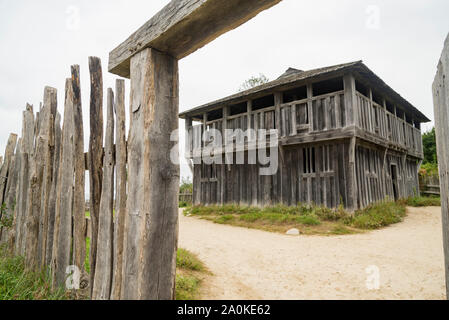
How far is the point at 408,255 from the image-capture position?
560 cm

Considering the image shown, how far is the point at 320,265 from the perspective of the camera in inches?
199

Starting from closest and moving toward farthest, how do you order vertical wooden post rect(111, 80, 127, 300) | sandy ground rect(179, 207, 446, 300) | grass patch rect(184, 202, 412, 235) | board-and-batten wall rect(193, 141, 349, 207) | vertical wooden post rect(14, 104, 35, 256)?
vertical wooden post rect(111, 80, 127, 300) → sandy ground rect(179, 207, 446, 300) → vertical wooden post rect(14, 104, 35, 256) → grass patch rect(184, 202, 412, 235) → board-and-batten wall rect(193, 141, 349, 207)

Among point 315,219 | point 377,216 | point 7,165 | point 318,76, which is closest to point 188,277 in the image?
point 7,165

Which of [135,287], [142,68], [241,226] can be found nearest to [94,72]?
[142,68]

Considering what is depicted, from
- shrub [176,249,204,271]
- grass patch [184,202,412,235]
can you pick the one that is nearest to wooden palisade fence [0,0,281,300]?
shrub [176,249,204,271]

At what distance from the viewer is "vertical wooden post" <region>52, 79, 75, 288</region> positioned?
2964 millimetres

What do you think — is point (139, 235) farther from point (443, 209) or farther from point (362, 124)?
point (362, 124)

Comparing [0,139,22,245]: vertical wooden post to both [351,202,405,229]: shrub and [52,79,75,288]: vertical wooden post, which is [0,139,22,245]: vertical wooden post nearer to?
[52,79,75,288]: vertical wooden post

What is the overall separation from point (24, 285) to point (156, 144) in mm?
2347

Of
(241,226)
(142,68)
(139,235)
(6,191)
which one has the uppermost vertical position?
(142,68)

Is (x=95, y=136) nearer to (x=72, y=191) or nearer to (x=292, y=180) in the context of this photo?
(x=72, y=191)

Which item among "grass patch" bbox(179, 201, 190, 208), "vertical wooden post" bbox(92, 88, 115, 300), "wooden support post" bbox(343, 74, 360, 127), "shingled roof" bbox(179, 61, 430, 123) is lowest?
"grass patch" bbox(179, 201, 190, 208)

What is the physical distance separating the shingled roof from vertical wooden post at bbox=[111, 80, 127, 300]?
8.81 metres
